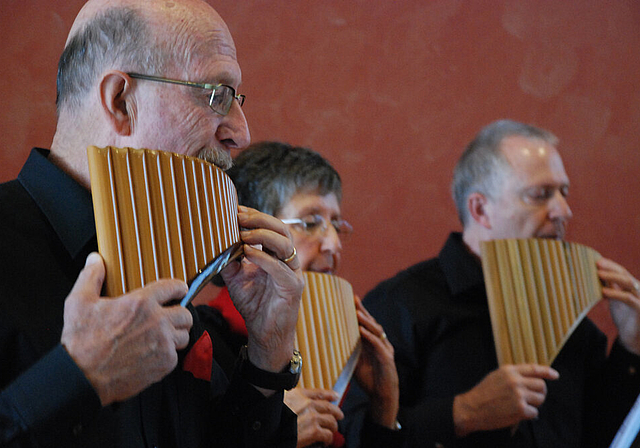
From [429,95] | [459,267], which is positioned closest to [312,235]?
[459,267]

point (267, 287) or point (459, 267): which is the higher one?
point (267, 287)

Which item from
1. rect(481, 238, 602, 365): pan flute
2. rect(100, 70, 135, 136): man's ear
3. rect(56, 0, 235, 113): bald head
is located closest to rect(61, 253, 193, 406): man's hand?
rect(100, 70, 135, 136): man's ear

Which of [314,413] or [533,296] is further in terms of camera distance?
[533,296]

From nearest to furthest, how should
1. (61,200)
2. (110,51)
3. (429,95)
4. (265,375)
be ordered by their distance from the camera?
(61,200)
(110,51)
(265,375)
(429,95)

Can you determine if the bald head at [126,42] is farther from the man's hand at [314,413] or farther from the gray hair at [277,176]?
the man's hand at [314,413]

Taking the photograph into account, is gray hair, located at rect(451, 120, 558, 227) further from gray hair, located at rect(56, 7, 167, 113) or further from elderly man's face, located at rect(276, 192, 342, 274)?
gray hair, located at rect(56, 7, 167, 113)

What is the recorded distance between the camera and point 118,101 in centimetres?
141

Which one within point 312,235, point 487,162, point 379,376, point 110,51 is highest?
point 110,51

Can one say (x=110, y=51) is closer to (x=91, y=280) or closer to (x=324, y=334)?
(x=91, y=280)

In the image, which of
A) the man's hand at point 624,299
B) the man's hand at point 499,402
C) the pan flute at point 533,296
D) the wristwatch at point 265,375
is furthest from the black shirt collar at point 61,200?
the man's hand at point 624,299

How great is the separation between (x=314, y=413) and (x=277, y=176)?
773 millimetres

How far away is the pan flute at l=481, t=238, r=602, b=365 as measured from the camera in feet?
8.30

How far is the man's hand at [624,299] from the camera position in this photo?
2.69 m

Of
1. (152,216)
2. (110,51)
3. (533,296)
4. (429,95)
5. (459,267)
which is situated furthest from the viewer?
(429,95)
